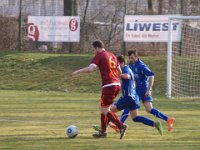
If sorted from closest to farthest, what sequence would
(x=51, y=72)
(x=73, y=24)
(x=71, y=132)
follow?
(x=71, y=132), (x=51, y=72), (x=73, y=24)

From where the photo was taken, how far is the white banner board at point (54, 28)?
32.9 m

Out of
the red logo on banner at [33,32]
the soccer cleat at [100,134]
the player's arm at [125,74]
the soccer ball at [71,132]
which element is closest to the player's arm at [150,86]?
the player's arm at [125,74]

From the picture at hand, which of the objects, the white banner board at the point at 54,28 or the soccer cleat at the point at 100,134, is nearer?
the soccer cleat at the point at 100,134

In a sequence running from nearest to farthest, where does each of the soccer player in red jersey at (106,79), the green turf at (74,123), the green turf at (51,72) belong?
the green turf at (74,123), the soccer player in red jersey at (106,79), the green turf at (51,72)

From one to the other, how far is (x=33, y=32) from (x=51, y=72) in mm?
4044

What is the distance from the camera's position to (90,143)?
1278 centimetres

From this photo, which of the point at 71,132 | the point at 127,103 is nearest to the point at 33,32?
the point at 127,103

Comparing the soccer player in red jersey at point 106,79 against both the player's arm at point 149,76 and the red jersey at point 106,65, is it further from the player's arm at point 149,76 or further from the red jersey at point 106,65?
the player's arm at point 149,76

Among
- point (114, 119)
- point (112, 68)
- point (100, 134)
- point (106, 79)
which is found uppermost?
point (112, 68)

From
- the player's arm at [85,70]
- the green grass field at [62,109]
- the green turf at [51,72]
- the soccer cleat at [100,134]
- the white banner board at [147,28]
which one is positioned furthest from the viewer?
the white banner board at [147,28]

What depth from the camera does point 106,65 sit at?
44.4 ft

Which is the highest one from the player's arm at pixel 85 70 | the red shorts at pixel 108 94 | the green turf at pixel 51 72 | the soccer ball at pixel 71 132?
the player's arm at pixel 85 70

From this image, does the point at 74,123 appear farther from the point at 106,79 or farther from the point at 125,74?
the point at 125,74

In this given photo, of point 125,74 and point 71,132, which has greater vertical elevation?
point 125,74
